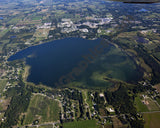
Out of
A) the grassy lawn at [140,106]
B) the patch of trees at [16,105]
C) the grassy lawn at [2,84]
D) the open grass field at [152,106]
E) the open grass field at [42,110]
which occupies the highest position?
the open grass field at [152,106]

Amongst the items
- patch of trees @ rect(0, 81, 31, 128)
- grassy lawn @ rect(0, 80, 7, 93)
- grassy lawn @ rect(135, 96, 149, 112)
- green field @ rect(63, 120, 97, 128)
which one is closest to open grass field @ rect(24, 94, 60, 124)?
patch of trees @ rect(0, 81, 31, 128)

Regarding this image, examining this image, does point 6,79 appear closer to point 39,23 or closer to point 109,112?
point 109,112

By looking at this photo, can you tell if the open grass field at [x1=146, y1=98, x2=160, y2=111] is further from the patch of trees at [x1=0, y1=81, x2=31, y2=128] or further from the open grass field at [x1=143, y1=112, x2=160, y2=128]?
the patch of trees at [x1=0, y1=81, x2=31, y2=128]

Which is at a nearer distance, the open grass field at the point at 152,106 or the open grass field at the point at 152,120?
the open grass field at the point at 152,120

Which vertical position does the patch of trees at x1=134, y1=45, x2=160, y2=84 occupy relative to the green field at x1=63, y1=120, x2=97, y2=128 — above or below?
above

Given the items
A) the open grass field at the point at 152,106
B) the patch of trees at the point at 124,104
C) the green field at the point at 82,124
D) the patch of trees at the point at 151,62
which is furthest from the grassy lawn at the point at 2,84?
the patch of trees at the point at 151,62

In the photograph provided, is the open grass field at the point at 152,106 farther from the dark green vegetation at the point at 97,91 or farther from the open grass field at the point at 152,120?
the open grass field at the point at 152,120

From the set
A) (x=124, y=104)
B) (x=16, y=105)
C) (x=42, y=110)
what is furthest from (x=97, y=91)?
(x=16, y=105)
